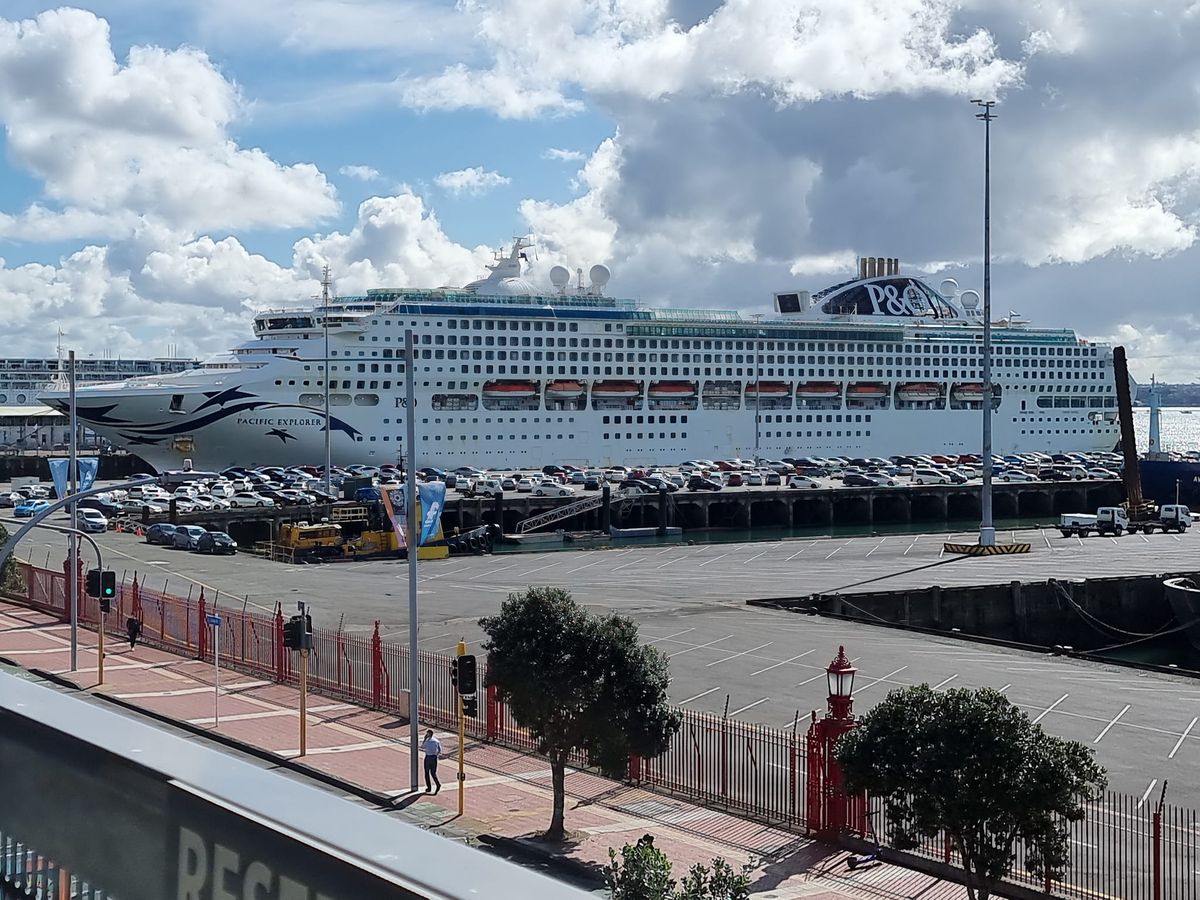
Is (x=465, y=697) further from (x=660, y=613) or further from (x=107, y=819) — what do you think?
(x=660, y=613)

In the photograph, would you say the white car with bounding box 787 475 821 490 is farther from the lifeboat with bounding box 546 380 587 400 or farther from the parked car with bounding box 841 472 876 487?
the lifeboat with bounding box 546 380 587 400

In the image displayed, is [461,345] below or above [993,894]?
above

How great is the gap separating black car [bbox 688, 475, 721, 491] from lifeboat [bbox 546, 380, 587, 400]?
58.6 ft

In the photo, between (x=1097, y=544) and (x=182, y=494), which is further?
(x=182, y=494)

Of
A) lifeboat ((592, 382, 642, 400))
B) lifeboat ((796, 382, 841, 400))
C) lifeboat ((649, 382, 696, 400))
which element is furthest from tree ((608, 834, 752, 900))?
lifeboat ((796, 382, 841, 400))

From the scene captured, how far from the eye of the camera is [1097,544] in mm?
53875

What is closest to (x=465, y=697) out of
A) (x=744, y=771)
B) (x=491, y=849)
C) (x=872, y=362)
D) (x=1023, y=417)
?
(x=491, y=849)

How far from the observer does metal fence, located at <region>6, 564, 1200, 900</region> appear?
43.2 feet

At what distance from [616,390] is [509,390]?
883cm

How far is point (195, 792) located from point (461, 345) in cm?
8792

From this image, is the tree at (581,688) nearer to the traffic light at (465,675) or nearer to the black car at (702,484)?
the traffic light at (465,675)

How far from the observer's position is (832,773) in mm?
15070

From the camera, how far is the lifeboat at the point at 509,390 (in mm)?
91375

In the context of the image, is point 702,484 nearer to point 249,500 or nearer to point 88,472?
point 249,500
